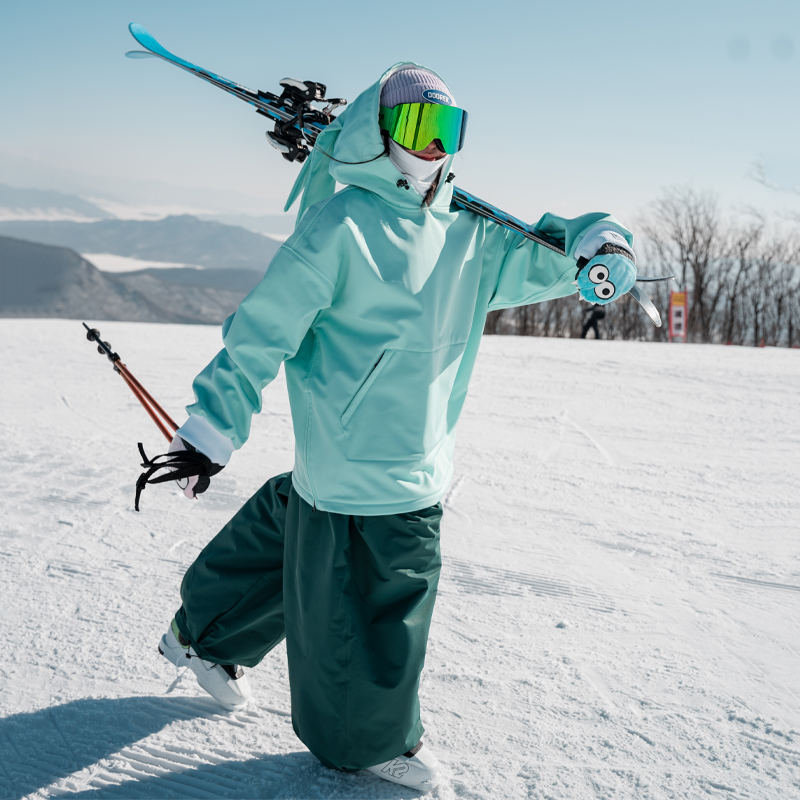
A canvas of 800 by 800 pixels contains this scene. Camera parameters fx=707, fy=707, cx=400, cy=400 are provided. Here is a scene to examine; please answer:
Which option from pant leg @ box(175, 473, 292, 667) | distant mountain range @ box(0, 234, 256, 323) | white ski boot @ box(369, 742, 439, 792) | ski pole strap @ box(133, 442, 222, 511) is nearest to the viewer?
ski pole strap @ box(133, 442, 222, 511)

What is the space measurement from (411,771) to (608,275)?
3.94 feet

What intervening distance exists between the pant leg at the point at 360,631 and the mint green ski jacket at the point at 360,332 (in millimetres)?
68

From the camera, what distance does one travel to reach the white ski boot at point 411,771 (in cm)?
161

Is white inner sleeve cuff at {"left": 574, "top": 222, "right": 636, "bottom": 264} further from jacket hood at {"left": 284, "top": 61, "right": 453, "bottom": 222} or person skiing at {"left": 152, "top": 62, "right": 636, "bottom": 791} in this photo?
jacket hood at {"left": 284, "top": 61, "right": 453, "bottom": 222}

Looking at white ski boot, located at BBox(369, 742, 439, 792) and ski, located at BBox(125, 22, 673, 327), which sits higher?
ski, located at BBox(125, 22, 673, 327)

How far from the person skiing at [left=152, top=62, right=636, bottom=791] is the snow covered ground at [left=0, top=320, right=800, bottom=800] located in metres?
0.31

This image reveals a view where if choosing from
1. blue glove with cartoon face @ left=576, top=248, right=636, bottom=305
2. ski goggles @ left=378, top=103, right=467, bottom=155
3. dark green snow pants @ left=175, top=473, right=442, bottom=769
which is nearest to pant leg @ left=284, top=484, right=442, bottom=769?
dark green snow pants @ left=175, top=473, right=442, bottom=769

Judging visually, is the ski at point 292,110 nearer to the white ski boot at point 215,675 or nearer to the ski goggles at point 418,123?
the ski goggles at point 418,123

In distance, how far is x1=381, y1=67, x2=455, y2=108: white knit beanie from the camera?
1516 mm

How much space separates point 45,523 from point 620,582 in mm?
2347

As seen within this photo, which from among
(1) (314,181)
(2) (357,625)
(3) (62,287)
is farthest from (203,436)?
(3) (62,287)

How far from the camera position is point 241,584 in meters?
1.81

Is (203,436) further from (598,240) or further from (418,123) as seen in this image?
(598,240)

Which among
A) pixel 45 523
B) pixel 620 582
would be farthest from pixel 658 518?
pixel 45 523
